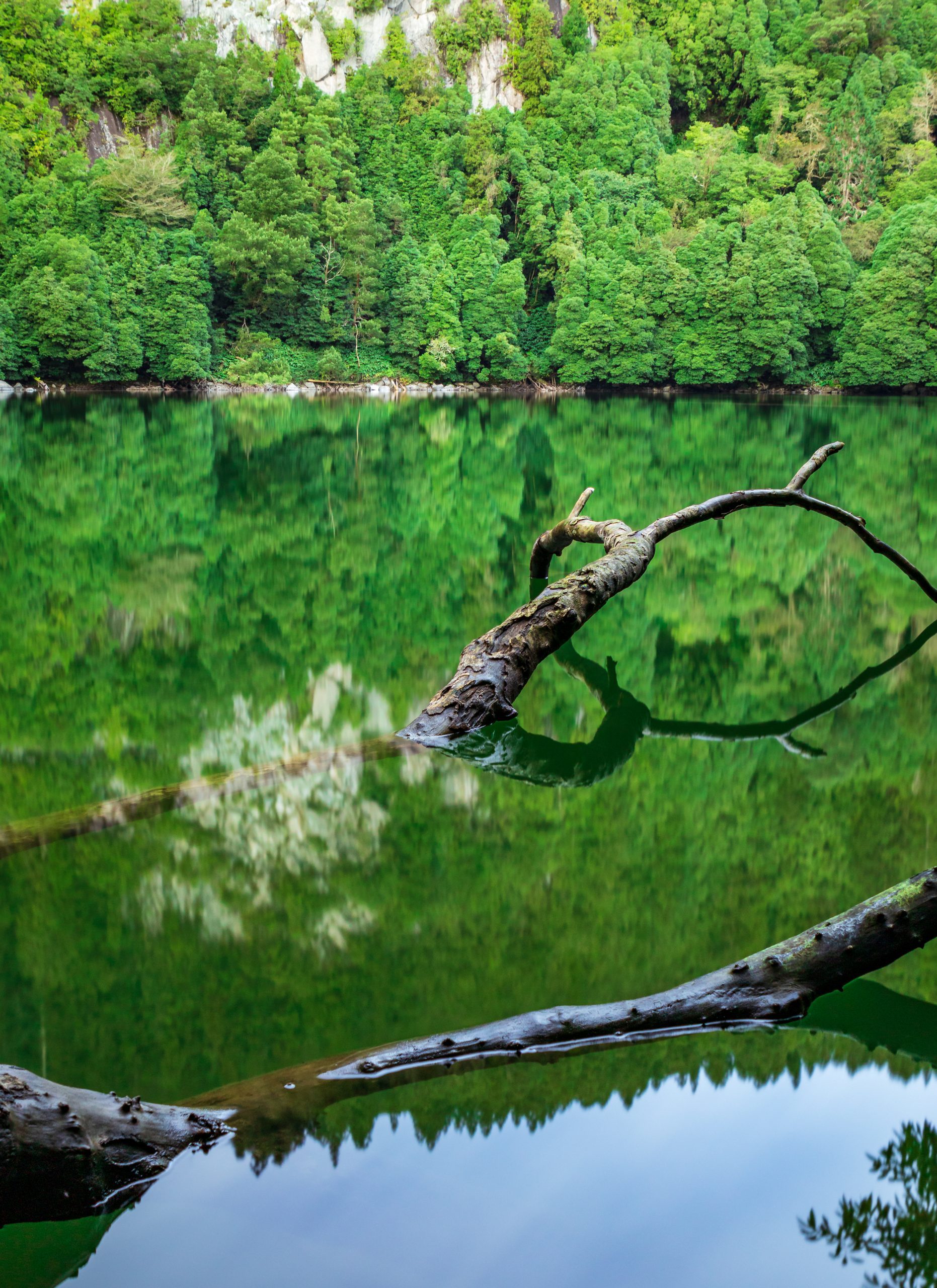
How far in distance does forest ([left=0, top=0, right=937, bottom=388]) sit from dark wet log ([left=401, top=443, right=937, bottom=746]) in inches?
1767

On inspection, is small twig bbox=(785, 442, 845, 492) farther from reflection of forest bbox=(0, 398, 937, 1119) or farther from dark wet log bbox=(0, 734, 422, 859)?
dark wet log bbox=(0, 734, 422, 859)

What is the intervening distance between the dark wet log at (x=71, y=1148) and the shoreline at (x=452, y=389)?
4739 cm

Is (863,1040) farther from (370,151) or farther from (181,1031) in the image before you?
(370,151)

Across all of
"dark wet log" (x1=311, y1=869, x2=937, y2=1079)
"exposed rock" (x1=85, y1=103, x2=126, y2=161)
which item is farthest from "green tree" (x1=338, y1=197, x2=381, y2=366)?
"dark wet log" (x1=311, y1=869, x2=937, y2=1079)

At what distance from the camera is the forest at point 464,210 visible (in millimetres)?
50469

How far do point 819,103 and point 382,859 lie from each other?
82148 mm

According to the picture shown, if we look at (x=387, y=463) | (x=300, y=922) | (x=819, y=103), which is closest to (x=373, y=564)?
(x=300, y=922)

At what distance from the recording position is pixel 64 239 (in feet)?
155

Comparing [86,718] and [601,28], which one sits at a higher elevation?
[601,28]

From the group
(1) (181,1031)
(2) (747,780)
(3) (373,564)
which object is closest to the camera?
(1) (181,1031)

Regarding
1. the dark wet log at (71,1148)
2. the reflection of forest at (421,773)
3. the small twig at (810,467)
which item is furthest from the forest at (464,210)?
the dark wet log at (71,1148)

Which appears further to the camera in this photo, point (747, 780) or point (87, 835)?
point (747, 780)

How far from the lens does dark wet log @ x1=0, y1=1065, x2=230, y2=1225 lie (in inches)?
76.3

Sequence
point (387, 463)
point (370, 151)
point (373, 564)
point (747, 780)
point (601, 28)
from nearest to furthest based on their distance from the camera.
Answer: point (747, 780), point (373, 564), point (387, 463), point (370, 151), point (601, 28)
